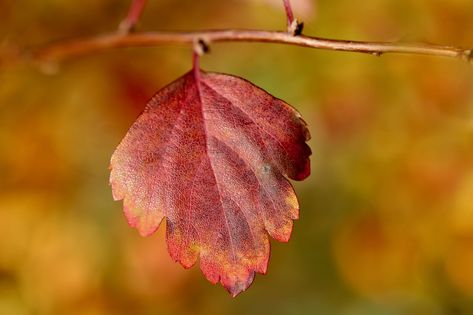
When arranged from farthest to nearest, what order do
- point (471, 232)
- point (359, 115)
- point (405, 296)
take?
1. point (359, 115)
2. point (405, 296)
3. point (471, 232)

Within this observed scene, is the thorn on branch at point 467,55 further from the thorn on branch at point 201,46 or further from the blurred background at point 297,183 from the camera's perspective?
the blurred background at point 297,183

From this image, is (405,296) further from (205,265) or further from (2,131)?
(205,265)

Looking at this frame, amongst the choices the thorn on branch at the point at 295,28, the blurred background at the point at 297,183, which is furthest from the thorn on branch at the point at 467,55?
the blurred background at the point at 297,183

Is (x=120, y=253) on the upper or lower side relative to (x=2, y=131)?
lower

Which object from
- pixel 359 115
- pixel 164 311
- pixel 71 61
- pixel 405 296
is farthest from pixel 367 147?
pixel 71 61

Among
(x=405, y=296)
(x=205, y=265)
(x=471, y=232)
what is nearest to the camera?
(x=205, y=265)

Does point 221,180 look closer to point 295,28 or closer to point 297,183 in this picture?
point 295,28

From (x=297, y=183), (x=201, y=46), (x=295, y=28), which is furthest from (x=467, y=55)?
(x=297, y=183)
